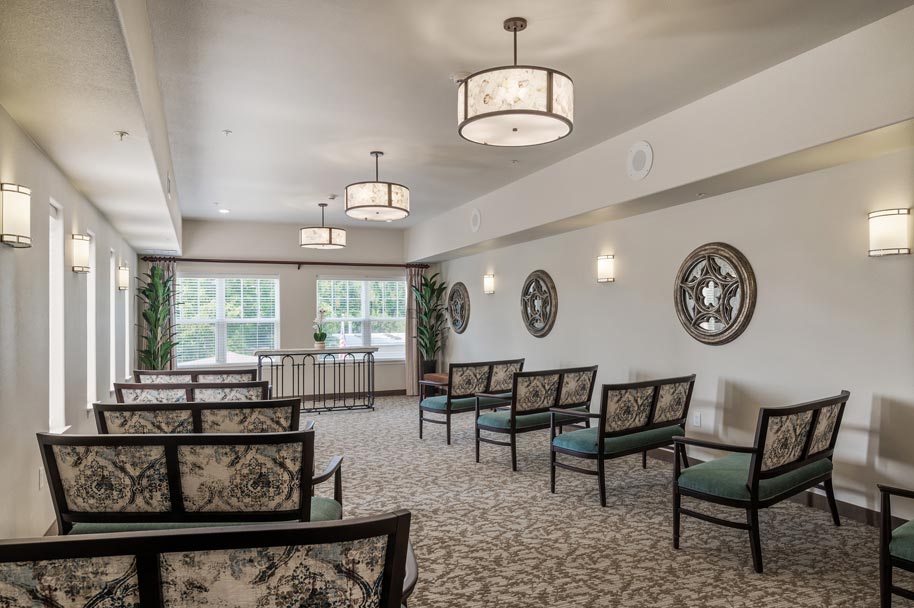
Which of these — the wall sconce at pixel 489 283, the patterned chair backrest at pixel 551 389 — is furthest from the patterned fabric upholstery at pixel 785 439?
the wall sconce at pixel 489 283

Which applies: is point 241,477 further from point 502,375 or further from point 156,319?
point 156,319

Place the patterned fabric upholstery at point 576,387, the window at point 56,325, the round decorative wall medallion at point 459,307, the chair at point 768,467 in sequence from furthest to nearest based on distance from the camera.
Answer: the round decorative wall medallion at point 459,307 < the patterned fabric upholstery at point 576,387 < the window at point 56,325 < the chair at point 768,467

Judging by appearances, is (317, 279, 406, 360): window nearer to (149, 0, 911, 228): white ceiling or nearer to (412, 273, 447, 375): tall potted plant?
(412, 273, 447, 375): tall potted plant

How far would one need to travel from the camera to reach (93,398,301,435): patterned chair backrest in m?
2.98

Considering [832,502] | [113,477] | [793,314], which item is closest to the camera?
[113,477]

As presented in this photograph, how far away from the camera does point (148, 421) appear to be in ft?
9.86

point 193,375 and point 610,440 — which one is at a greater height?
point 193,375

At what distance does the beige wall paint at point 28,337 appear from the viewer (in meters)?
2.76

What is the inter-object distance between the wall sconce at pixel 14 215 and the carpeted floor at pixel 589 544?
248cm

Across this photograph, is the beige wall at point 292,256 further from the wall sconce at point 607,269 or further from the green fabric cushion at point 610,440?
the green fabric cushion at point 610,440

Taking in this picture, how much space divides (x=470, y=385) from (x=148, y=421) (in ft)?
12.1

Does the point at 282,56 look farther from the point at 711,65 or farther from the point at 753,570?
the point at 753,570

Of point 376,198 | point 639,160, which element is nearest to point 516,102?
point 639,160

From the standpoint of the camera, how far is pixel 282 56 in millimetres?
3455
